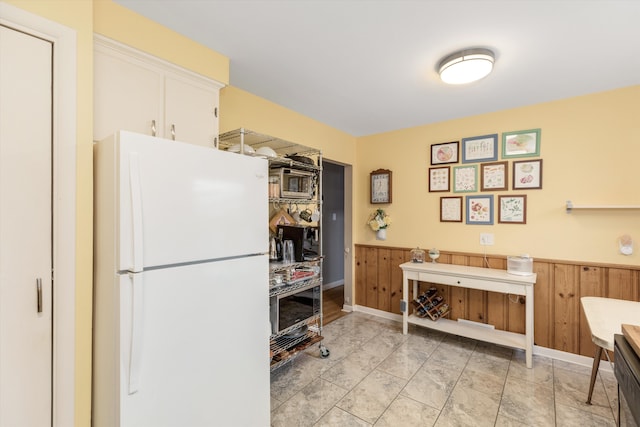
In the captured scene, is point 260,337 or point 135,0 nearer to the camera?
point 135,0

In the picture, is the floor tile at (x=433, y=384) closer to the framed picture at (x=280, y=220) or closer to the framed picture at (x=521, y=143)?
the framed picture at (x=280, y=220)

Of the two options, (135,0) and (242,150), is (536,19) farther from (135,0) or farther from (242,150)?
(135,0)

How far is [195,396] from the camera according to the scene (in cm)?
133

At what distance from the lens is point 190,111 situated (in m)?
1.80

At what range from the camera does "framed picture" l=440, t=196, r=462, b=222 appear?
314 cm

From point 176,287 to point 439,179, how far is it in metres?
2.94

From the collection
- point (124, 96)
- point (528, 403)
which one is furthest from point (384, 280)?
point (124, 96)

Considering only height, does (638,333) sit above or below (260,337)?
above

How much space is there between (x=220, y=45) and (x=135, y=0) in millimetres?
486

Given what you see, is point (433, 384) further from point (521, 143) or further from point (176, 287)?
point (521, 143)

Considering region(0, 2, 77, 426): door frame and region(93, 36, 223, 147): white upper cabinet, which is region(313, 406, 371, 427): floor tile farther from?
region(93, 36, 223, 147): white upper cabinet

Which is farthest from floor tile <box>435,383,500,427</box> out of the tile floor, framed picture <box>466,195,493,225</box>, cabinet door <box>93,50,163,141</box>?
cabinet door <box>93,50,163,141</box>

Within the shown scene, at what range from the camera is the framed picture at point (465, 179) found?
305cm

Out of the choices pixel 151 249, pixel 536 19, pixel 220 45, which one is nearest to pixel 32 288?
pixel 151 249
